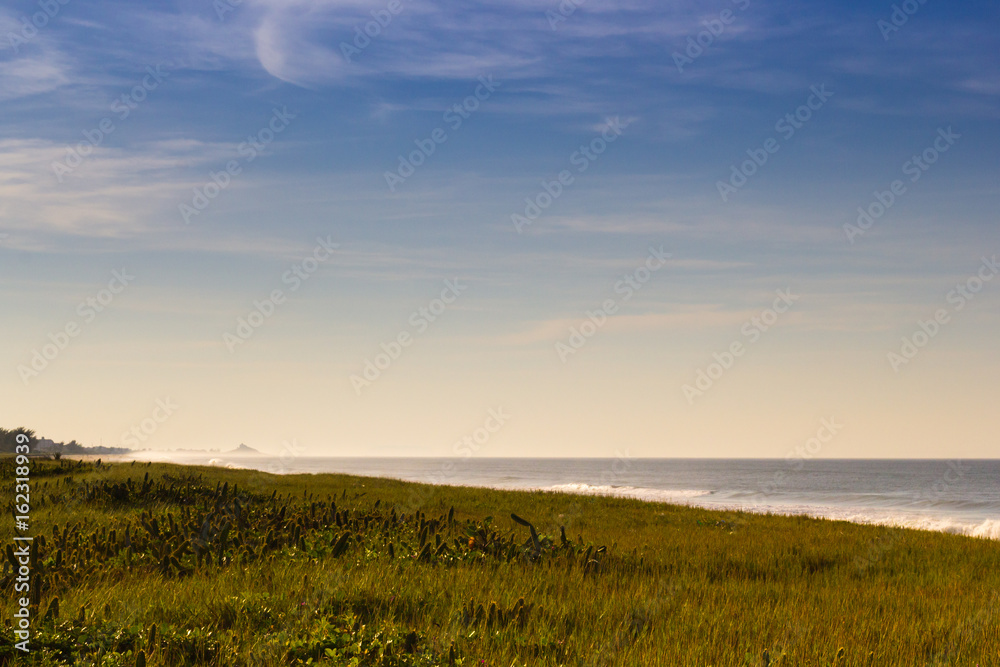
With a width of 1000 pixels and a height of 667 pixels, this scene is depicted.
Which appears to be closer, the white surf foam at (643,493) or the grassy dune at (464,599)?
the grassy dune at (464,599)

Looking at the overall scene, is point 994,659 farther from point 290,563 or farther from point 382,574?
point 290,563

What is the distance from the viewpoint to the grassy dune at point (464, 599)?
544 centimetres

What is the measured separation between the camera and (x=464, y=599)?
707cm

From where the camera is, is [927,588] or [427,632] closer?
[427,632]

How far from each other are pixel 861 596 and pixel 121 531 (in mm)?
10339

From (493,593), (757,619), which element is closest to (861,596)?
(757,619)

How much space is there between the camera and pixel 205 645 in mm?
5352

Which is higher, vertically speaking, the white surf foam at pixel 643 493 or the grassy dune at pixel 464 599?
the grassy dune at pixel 464 599

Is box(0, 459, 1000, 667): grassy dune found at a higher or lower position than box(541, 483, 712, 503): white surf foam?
higher

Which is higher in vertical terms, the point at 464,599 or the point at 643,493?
the point at 464,599

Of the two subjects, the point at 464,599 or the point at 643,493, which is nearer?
the point at 464,599

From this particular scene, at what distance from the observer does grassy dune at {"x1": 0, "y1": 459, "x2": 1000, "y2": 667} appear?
214 inches

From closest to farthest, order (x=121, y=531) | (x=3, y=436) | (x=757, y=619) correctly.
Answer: (x=757, y=619), (x=121, y=531), (x=3, y=436)

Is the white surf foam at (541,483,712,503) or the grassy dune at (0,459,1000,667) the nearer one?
the grassy dune at (0,459,1000,667)
